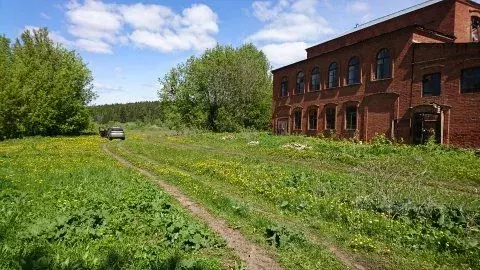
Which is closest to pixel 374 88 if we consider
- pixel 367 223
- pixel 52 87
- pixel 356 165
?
pixel 356 165

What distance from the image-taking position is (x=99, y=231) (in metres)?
7.94

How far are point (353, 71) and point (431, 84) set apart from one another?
8889 mm

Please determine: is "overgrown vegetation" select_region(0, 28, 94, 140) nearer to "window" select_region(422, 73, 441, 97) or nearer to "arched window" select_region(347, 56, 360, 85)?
"arched window" select_region(347, 56, 360, 85)

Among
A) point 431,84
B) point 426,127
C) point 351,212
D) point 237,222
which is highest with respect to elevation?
point 431,84

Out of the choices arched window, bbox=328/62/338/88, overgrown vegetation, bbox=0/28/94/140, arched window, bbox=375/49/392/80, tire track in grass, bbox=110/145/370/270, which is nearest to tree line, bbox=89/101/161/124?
overgrown vegetation, bbox=0/28/94/140

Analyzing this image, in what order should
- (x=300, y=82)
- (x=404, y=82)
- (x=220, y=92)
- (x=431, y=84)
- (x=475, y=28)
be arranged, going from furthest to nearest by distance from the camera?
(x=220, y=92)
(x=300, y=82)
(x=475, y=28)
(x=404, y=82)
(x=431, y=84)

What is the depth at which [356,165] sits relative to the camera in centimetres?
2095

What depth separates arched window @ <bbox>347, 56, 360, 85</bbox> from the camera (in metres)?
35.5

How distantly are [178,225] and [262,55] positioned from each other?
67.5m

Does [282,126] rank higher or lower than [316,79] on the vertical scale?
lower

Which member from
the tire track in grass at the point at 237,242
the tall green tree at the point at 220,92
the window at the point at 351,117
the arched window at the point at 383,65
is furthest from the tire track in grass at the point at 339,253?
the tall green tree at the point at 220,92

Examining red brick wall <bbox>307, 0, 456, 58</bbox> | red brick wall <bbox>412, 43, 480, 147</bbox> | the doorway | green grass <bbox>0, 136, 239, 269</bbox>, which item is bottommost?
green grass <bbox>0, 136, 239, 269</bbox>

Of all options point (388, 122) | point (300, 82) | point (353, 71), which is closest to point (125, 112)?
point (300, 82)

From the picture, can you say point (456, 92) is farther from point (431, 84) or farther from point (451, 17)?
point (451, 17)
